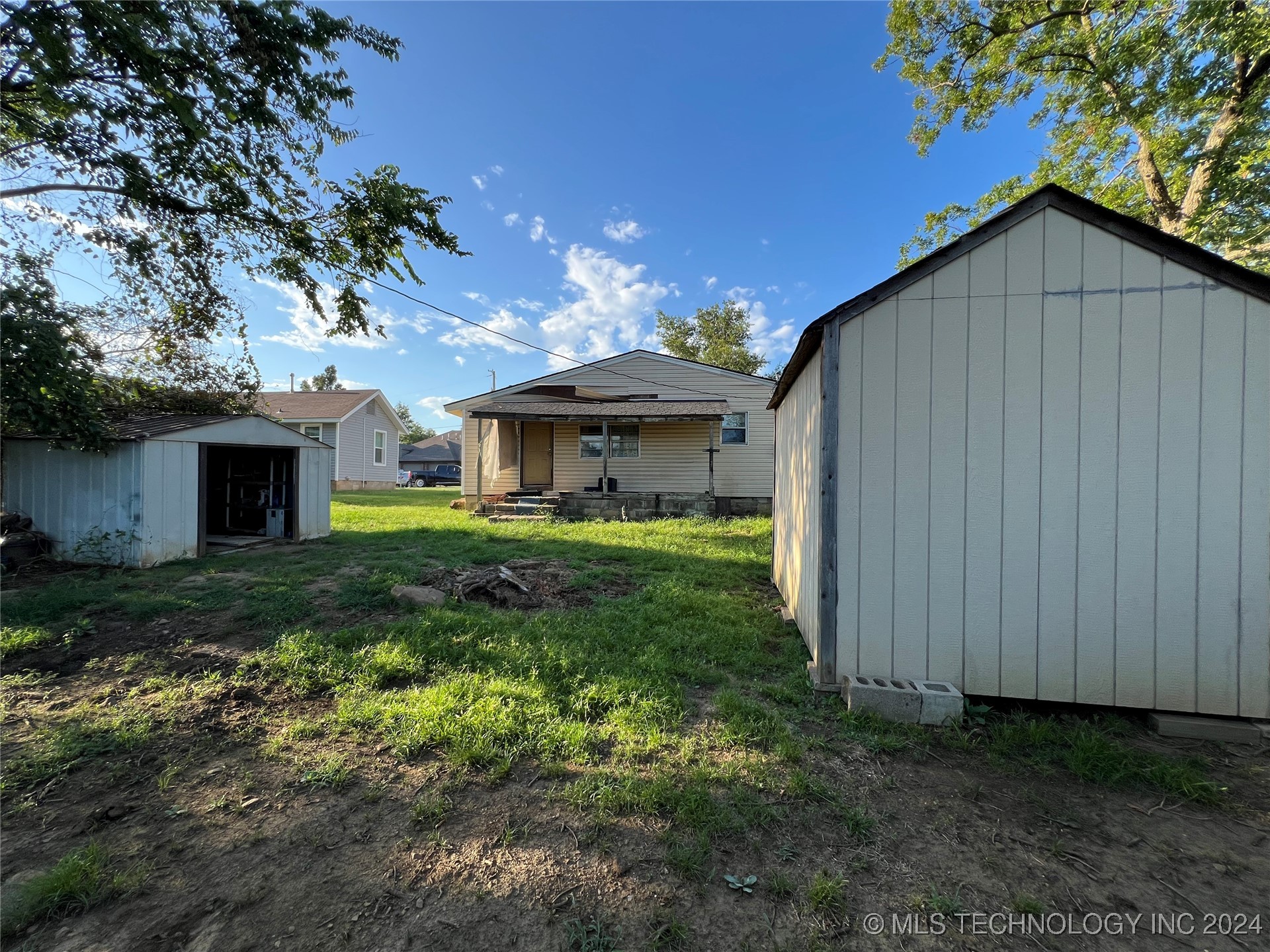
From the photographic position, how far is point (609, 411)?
1259cm

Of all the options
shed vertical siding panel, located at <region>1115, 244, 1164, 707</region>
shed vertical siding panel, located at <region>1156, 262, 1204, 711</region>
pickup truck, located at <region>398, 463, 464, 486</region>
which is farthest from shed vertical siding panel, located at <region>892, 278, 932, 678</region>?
pickup truck, located at <region>398, 463, 464, 486</region>

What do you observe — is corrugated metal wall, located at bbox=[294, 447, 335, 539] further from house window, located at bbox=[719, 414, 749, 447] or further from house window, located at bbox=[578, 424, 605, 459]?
house window, located at bbox=[719, 414, 749, 447]

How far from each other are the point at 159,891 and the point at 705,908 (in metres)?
2.06

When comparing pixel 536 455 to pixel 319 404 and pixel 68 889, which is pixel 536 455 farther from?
pixel 319 404

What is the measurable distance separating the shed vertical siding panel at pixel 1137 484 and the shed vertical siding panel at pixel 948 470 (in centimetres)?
90

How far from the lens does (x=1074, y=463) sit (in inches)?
114

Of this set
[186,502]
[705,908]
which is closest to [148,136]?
[186,502]

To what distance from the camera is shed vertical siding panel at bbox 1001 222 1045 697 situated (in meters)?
2.92

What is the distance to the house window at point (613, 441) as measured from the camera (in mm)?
13828

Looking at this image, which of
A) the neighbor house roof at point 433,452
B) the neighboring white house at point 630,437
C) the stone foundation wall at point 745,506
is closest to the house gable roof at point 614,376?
the neighboring white house at point 630,437

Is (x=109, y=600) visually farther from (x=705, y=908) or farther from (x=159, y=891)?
(x=705, y=908)

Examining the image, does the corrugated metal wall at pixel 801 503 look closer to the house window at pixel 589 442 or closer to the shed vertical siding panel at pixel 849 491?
the shed vertical siding panel at pixel 849 491

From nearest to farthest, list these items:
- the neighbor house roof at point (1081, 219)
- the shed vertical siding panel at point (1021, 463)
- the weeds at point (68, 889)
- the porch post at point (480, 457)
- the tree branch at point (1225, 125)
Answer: the weeds at point (68, 889), the neighbor house roof at point (1081, 219), the shed vertical siding panel at point (1021, 463), the tree branch at point (1225, 125), the porch post at point (480, 457)

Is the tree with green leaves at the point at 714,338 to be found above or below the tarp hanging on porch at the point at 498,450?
above
